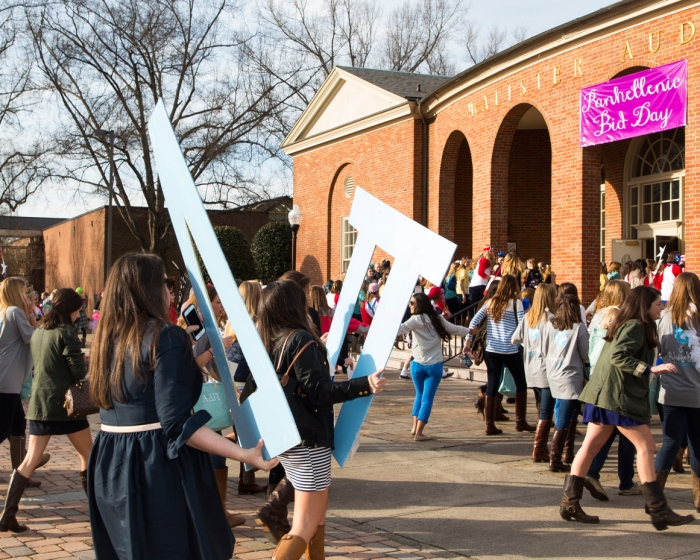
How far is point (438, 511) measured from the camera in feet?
19.8

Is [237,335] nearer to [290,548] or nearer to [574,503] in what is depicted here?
[290,548]

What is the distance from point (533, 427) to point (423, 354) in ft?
5.82

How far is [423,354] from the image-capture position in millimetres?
8820

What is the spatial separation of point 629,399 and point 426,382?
11.5ft

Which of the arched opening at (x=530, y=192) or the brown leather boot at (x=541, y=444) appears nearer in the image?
the brown leather boot at (x=541, y=444)

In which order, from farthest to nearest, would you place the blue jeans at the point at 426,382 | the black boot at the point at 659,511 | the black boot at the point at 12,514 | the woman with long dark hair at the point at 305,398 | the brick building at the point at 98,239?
the brick building at the point at 98,239, the blue jeans at the point at 426,382, the black boot at the point at 12,514, the black boot at the point at 659,511, the woman with long dark hair at the point at 305,398

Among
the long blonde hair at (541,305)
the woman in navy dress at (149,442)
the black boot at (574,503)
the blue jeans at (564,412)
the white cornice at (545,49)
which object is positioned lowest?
the black boot at (574,503)

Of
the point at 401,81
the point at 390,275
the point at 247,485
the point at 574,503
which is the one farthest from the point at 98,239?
the point at 390,275

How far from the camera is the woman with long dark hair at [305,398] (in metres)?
4.02

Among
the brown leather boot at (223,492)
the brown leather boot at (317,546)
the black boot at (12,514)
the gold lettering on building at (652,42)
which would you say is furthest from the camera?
the gold lettering on building at (652,42)

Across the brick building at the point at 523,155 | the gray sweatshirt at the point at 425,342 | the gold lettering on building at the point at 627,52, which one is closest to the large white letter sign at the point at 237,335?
the gray sweatshirt at the point at 425,342

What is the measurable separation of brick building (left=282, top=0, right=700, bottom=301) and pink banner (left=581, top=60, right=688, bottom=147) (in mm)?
212

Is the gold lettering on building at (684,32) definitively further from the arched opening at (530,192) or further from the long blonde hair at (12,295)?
the long blonde hair at (12,295)

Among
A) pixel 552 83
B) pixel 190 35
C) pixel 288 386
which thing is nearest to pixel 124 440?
pixel 288 386
